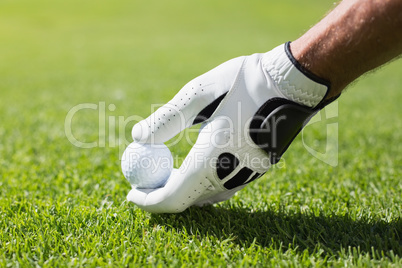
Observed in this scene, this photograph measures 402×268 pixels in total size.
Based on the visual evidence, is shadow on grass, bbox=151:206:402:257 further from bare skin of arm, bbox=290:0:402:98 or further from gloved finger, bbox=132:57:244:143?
bare skin of arm, bbox=290:0:402:98

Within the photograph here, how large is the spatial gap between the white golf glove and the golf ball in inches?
6.0

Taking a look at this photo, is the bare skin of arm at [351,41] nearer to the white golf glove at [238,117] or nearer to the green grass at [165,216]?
the white golf glove at [238,117]

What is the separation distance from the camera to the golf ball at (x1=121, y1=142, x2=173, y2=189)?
7.43ft

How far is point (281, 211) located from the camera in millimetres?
2469

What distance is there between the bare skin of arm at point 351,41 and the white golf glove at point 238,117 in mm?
66

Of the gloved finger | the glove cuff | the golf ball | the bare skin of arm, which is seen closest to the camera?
the bare skin of arm

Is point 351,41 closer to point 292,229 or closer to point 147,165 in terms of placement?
point 292,229

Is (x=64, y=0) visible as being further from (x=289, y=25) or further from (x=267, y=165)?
(x=267, y=165)

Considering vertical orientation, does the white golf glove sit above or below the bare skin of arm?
below

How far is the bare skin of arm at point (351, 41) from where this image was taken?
67.0 inches

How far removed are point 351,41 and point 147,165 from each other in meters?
1.26

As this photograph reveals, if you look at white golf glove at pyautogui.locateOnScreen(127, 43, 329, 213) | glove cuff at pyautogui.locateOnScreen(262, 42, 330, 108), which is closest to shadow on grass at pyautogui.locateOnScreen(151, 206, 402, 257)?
white golf glove at pyautogui.locateOnScreen(127, 43, 329, 213)

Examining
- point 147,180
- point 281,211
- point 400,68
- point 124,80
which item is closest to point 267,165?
point 281,211

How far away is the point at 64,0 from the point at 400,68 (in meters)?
24.1
